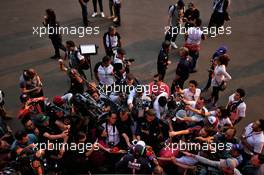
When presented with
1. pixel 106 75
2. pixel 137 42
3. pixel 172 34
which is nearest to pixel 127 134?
pixel 106 75

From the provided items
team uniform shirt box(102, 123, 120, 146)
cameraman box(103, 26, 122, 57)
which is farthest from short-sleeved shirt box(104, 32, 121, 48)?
team uniform shirt box(102, 123, 120, 146)

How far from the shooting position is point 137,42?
11.4 meters

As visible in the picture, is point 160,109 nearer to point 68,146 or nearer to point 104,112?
point 104,112

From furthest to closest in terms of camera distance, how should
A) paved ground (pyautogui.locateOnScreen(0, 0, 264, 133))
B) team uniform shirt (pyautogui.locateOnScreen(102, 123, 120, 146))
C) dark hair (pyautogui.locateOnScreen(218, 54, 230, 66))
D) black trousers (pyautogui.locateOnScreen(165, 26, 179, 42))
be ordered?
black trousers (pyautogui.locateOnScreen(165, 26, 179, 42)) → paved ground (pyautogui.locateOnScreen(0, 0, 264, 133)) → dark hair (pyautogui.locateOnScreen(218, 54, 230, 66)) → team uniform shirt (pyautogui.locateOnScreen(102, 123, 120, 146))

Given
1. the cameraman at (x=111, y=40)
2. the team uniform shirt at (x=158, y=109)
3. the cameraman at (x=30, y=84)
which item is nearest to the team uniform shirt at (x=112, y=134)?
the team uniform shirt at (x=158, y=109)

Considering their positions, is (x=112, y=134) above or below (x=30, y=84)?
below

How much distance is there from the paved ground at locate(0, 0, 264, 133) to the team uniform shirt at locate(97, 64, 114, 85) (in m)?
1.47

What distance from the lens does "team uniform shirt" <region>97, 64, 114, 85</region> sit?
8.41 meters

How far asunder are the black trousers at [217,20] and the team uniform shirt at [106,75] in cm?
452

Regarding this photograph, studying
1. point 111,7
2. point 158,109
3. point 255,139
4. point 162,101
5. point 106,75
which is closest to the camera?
point 255,139

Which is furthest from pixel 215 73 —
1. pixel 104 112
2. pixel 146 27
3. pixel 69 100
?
pixel 146 27

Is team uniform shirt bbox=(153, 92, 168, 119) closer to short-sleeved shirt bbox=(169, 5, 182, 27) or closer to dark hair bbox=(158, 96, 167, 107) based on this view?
dark hair bbox=(158, 96, 167, 107)

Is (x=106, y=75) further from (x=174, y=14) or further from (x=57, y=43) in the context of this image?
(x=174, y=14)

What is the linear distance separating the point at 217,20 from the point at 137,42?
249cm
